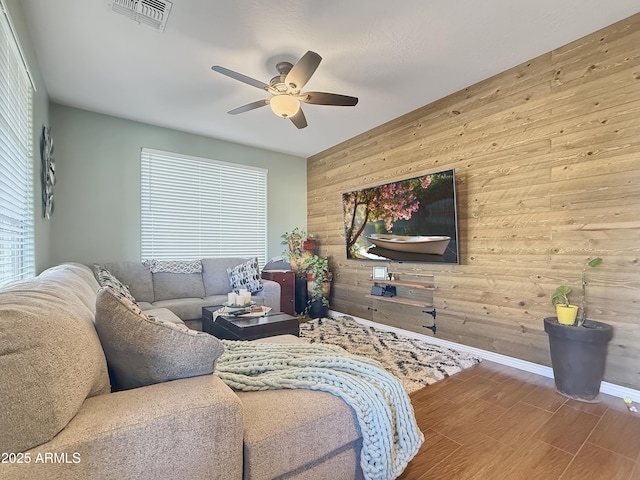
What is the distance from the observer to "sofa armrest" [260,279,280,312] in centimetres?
397

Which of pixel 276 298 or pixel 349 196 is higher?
pixel 349 196

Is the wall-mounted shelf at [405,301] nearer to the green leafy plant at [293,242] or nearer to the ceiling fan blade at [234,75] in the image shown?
the green leafy plant at [293,242]

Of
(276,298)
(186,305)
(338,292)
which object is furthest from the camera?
(338,292)

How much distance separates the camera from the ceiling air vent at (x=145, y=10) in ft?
6.61

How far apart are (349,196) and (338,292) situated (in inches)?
59.4

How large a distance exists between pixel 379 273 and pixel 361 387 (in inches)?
111

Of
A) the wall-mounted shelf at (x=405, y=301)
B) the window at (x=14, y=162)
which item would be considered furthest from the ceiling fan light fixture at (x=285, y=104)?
the wall-mounted shelf at (x=405, y=301)

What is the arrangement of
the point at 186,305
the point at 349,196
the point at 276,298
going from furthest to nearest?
the point at 349,196 < the point at 276,298 < the point at 186,305

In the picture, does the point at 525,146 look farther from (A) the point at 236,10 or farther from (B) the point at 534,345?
(A) the point at 236,10

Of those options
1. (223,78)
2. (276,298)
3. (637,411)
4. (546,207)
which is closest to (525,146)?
(546,207)

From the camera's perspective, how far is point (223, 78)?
9.47 ft

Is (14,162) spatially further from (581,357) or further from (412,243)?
(581,357)

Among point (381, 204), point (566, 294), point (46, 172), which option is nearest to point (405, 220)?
point (381, 204)

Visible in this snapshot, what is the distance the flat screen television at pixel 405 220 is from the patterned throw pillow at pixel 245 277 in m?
1.38
